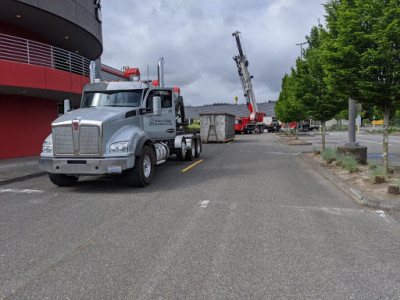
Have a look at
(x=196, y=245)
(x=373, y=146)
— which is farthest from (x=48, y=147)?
(x=373, y=146)

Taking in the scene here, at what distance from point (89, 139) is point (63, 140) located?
68 cm

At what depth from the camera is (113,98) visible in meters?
9.76

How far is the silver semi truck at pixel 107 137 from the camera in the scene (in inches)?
306

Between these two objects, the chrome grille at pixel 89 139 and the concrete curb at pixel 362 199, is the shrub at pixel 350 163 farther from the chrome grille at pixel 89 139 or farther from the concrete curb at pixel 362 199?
the chrome grille at pixel 89 139

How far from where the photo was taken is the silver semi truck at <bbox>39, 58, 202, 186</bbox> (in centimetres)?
777

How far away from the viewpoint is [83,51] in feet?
78.5

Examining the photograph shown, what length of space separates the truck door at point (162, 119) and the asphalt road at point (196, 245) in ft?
9.49

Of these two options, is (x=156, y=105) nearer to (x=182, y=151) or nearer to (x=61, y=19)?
(x=182, y=151)

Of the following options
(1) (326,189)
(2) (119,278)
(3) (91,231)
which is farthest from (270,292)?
(1) (326,189)

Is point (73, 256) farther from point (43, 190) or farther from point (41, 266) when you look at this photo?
point (43, 190)

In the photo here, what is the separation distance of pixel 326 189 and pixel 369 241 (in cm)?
378

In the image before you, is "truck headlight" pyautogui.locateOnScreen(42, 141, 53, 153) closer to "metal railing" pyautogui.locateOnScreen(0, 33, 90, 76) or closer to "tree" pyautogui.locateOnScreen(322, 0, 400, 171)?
"tree" pyautogui.locateOnScreen(322, 0, 400, 171)

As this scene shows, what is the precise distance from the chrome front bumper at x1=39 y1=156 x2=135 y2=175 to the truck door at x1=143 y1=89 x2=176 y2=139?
244 cm

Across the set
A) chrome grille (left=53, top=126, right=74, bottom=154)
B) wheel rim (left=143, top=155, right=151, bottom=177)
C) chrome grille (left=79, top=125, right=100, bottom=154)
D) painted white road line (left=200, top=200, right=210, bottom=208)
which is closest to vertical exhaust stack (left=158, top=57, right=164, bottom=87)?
wheel rim (left=143, top=155, right=151, bottom=177)
